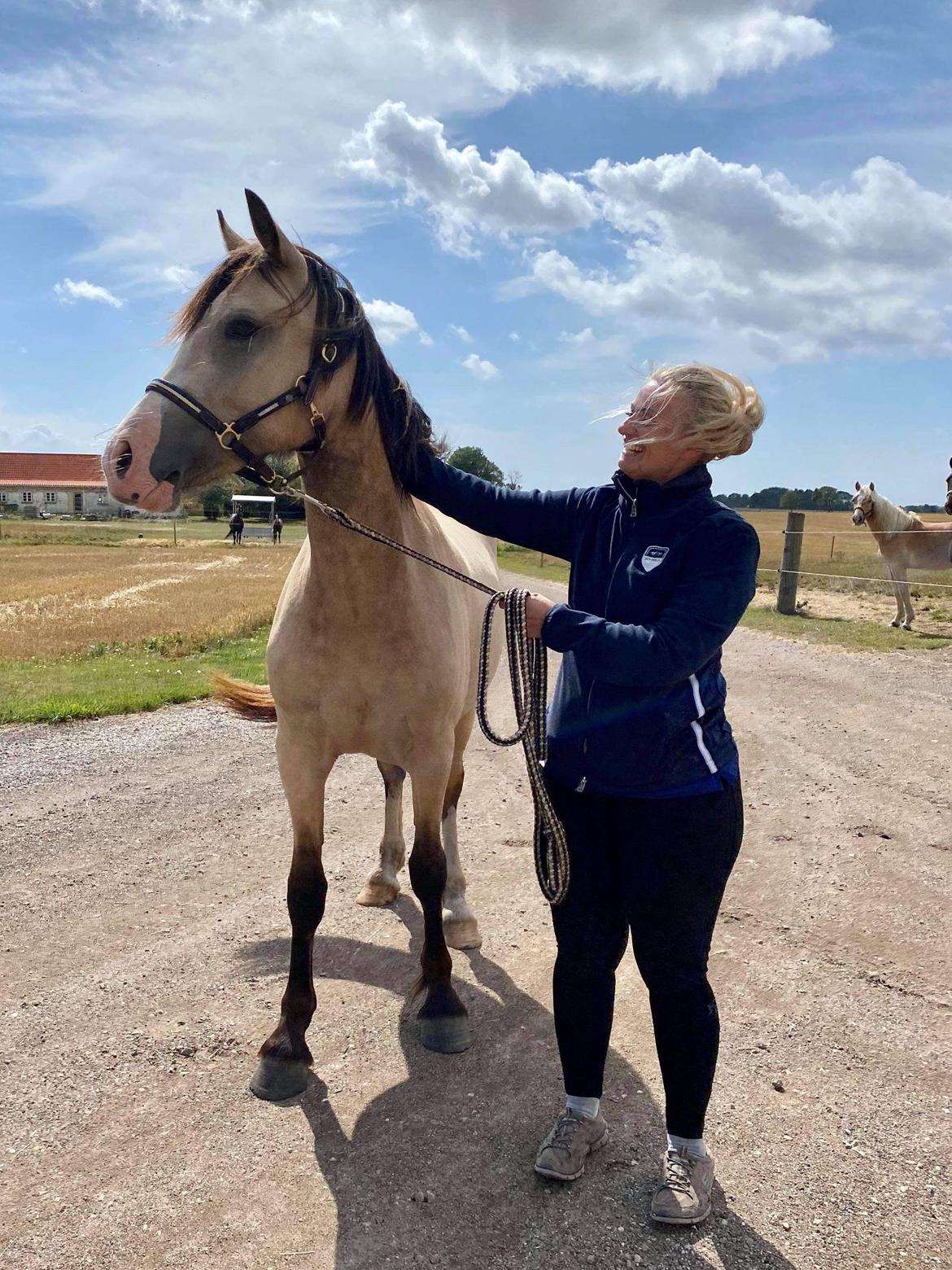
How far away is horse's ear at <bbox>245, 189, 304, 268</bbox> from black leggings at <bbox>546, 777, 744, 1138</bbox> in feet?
5.50

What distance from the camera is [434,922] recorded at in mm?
3166

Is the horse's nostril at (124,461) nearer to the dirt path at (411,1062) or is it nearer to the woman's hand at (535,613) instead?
the woman's hand at (535,613)

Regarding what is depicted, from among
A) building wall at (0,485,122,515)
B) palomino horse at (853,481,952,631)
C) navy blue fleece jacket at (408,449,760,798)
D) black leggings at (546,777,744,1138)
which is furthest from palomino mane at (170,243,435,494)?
building wall at (0,485,122,515)

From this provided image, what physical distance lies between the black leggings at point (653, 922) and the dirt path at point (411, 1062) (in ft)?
1.08

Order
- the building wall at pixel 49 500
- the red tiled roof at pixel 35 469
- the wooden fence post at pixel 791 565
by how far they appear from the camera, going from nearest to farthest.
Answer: the wooden fence post at pixel 791 565 → the building wall at pixel 49 500 → the red tiled roof at pixel 35 469

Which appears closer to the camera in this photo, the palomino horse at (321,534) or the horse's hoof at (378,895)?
the palomino horse at (321,534)

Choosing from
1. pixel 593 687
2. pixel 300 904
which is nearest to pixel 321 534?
pixel 593 687

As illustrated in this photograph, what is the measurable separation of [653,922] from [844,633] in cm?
1097

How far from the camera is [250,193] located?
2248mm

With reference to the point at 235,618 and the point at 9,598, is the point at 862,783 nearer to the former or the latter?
the point at 235,618

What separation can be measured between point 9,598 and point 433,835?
16.3 meters

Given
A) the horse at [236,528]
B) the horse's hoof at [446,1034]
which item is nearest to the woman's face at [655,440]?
the horse's hoof at [446,1034]

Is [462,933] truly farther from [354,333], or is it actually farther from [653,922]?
[354,333]

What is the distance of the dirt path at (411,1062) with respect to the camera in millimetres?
2131
